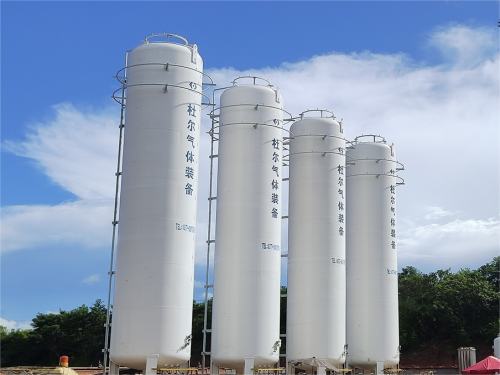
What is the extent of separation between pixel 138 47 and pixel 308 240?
14684mm

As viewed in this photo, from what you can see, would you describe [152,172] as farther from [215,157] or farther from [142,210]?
[215,157]

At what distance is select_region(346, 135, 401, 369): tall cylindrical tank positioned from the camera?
4241 centimetres

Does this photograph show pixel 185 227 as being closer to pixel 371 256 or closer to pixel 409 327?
pixel 371 256

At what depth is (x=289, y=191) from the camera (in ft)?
132

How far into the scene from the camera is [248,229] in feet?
112

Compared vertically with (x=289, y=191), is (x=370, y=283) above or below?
below

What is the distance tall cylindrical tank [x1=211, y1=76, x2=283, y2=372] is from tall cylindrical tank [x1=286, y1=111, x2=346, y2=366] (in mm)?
3482

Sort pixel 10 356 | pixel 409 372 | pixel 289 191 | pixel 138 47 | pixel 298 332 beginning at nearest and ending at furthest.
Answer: pixel 138 47 < pixel 298 332 < pixel 289 191 < pixel 409 372 < pixel 10 356

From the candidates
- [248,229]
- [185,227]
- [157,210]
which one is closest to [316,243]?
[248,229]

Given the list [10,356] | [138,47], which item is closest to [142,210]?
[138,47]

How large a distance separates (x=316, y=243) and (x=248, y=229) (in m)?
5.94

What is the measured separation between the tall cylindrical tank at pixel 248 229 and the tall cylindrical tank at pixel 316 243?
3.48 m

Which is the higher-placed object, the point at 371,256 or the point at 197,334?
the point at 371,256

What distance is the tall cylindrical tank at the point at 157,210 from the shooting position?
2936 centimetres
